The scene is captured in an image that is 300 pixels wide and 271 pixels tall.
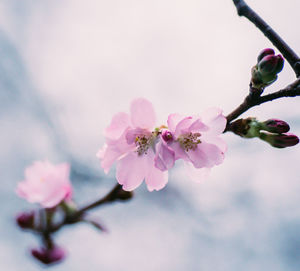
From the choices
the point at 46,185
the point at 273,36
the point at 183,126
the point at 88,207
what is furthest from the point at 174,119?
the point at 46,185

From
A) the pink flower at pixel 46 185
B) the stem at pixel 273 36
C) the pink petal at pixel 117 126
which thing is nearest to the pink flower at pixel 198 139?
the pink petal at pixel 117 126

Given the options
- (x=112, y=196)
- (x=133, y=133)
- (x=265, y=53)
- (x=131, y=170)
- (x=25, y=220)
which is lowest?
(x=25, y=220)

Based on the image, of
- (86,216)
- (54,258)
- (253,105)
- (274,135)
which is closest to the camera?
(253,105)

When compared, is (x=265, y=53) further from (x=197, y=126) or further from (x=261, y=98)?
(x=197, y=126)

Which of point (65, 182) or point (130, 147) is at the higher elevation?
point (130, 147)

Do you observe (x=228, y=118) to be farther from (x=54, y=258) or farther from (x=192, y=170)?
(x=54, y=258)

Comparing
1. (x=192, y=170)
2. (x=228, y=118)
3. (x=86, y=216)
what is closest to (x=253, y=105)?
(x=228, y=118)
